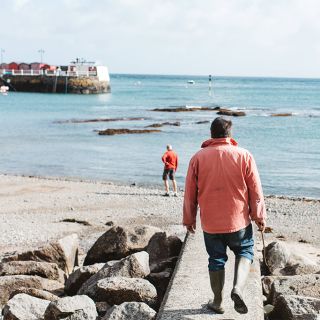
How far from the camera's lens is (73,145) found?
111ft

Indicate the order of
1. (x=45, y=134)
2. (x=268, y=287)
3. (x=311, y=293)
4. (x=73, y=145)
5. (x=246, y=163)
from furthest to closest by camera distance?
(x=45, y=134)
(x=73, y=145)
(x=268, y=287)
(x=311, y=293)
(x=246, y=163)

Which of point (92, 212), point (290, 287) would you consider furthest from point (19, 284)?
point (92, 212)

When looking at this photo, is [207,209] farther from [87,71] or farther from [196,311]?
[87,71]

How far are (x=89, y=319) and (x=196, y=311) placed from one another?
37.5 inches

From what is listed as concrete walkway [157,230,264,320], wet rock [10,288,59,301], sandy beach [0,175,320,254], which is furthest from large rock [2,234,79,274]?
sandy beach [0,175,320,254]

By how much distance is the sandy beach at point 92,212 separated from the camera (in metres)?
13.6

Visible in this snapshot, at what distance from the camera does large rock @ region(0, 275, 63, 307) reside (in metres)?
7.38

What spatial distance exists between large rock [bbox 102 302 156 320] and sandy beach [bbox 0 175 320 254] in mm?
6147

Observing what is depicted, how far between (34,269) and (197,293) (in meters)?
2.69

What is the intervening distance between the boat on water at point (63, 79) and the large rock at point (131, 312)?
80.2 meters

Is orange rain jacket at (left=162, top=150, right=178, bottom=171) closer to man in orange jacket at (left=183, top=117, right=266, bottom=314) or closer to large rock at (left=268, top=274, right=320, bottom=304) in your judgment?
large rock at (left=268, top=274, right=320, bottom=304)

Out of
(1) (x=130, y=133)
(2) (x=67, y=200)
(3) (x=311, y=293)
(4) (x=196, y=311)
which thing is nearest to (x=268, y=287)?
(3) (x=311, y=293)

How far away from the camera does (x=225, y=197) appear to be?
17.6ft

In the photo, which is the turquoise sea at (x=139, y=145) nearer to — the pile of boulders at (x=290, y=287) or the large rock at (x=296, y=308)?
the pile of boulders at (x=290, y=287)
